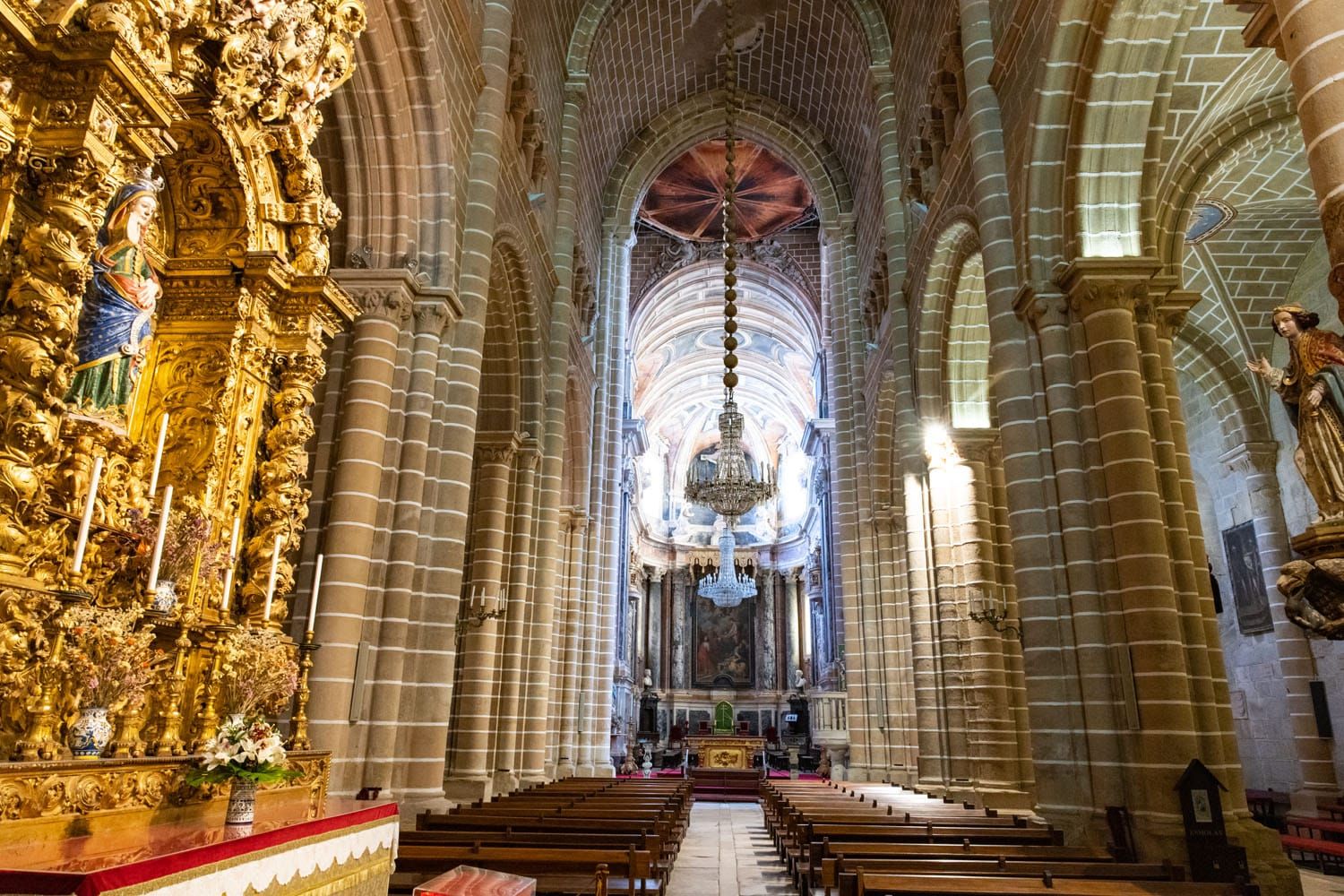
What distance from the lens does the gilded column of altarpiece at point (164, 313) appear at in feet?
11.2

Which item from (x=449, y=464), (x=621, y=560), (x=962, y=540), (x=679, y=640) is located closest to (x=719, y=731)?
(x=679, y=640)

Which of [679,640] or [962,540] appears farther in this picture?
[679,640]

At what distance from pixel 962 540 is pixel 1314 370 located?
7.48 metres

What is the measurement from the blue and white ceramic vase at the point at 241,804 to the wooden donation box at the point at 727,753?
19.1m

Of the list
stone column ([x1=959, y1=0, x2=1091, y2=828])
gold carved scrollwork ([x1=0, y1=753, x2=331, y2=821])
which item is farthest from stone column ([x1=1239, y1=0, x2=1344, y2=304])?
gold carved scrollwork ([x1=0, y1=753, x2=331, y2=821])

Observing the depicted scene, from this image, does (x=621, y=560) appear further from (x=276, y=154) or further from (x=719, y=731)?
(x=276, y=154)

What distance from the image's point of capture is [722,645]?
3678cm

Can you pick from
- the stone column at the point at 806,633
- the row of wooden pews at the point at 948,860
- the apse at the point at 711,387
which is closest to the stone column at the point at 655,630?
the apse at the point at 711,387

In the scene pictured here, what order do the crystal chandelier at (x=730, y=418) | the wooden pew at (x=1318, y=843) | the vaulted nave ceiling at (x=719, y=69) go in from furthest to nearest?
the vaulted nave ceiling at (x=719, y=69)
the crystal chandelier at (x=730, y=418)
the wooden pew at (x=1318, y=843)

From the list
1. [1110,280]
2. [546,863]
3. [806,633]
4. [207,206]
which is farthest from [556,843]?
[806,633]

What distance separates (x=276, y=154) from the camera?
5707mm

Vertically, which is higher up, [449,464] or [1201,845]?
[449,464]

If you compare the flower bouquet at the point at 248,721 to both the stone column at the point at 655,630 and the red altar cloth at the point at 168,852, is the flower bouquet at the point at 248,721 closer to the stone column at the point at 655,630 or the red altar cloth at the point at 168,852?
the red altar cloth at the point at 168,852

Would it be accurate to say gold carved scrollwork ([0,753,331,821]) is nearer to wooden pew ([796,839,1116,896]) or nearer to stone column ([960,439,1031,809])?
wooden pew ([796,839,1116,896])
